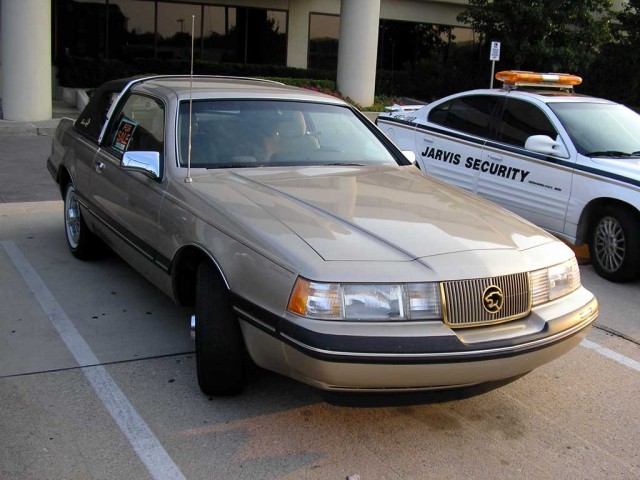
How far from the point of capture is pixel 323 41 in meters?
23.0

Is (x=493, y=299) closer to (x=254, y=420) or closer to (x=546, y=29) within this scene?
(x=254, y=420)

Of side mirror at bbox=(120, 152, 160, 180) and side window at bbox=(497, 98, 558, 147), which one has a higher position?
side window at bbox=(497, 98, 558, 147)

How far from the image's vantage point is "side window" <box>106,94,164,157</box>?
4785mm

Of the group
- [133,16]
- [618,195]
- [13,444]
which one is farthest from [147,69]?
[13,444]

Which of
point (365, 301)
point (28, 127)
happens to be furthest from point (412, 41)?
point (365, 301)

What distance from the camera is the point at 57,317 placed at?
4980mm

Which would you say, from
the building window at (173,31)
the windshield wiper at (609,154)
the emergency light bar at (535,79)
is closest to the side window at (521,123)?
the emergency light bar at (535,79)

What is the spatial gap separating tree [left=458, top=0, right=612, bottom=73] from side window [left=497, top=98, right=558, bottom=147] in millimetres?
12954

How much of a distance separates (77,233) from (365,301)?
12.5 ft

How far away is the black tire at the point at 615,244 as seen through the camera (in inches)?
245

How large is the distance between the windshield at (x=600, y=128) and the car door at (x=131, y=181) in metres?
4.03

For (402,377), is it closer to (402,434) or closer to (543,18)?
(402,434)

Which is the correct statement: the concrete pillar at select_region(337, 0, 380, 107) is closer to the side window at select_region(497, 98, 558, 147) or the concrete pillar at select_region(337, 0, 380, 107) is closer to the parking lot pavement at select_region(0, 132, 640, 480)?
the side window at select_region(497, 98, 558, 147)

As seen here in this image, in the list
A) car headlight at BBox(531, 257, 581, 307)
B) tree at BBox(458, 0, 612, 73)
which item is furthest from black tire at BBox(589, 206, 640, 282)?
tree at BBox(458, 0, 612, 73)
